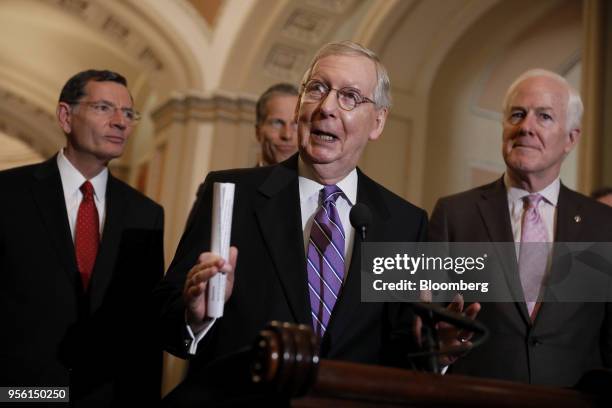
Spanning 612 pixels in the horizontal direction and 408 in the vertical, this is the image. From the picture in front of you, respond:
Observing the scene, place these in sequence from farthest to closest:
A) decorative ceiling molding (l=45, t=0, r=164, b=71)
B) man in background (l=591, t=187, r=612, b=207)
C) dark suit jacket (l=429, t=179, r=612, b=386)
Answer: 1. decorative ceiling molding (l=45, t=0, r=164, b=71)
2. man in background (l=591, t=187, r=612, b=207)
3. dark suit jacket (l=429, t=179, r=612, b=386)

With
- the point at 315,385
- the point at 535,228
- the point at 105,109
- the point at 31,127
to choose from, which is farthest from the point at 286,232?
the point at 31,127

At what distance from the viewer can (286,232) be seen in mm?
2184

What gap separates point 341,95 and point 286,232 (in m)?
0.46

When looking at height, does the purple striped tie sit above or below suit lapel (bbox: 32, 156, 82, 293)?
below

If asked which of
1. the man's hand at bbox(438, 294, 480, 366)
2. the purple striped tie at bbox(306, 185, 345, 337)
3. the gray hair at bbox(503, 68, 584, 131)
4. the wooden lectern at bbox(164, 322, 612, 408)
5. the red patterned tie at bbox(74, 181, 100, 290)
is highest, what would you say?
the gray hair at bbox(503, 68, 584, 131)

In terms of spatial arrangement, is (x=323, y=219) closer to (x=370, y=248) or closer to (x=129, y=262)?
(x=370, y=248)

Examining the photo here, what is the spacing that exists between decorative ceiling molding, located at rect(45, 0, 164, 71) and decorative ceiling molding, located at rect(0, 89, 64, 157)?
455cm

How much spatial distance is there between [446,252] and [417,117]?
6810 millimetres

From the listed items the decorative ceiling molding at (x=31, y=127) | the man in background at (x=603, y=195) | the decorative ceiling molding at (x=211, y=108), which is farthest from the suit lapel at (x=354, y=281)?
the decorative ceiling molding at (x=31, y=127)

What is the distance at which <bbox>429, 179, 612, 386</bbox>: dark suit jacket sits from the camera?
2.61m

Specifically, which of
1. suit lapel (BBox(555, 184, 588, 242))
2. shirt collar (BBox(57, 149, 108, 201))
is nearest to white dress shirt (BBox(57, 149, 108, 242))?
shirt collar (BBox(57, 149, 108, 201))

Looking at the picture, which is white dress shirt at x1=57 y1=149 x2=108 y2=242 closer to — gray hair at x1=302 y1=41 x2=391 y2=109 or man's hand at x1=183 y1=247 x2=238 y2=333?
gray hair at x1=302 y1=41 x2=391 y2=109

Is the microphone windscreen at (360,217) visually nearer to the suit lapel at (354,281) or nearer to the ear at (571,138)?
the suit lapel at (354,281)

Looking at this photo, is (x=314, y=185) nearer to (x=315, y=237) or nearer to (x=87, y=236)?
(x=315, y=237)
